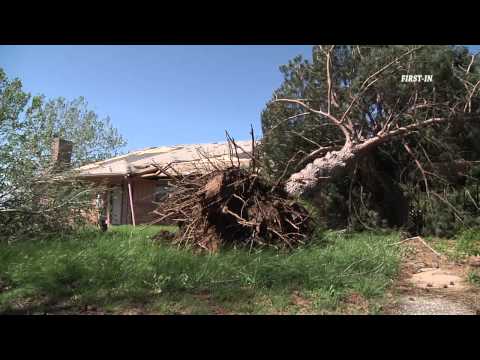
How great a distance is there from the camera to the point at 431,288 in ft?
15.4

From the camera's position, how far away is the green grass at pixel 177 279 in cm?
366

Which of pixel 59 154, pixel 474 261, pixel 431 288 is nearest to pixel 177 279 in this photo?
pixel 431 288

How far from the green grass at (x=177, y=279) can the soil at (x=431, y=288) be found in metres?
0.26

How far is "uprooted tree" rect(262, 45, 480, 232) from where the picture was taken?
8406 mm

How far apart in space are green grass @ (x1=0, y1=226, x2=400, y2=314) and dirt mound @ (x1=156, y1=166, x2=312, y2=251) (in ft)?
1.92

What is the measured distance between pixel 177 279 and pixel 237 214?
2154 millimetres

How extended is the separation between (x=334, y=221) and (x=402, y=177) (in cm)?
206

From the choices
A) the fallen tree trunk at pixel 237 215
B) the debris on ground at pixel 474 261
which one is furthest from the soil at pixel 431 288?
the fallen tree trunk at pixel 237 215

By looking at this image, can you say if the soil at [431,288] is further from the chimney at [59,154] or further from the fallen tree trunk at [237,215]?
the chimney at [59,154]

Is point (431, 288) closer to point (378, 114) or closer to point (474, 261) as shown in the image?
point (474, 261)

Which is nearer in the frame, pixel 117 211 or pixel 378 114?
pixel 378 114

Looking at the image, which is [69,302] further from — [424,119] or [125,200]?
[125,200]

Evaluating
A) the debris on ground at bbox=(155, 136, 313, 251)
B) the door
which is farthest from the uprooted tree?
the door

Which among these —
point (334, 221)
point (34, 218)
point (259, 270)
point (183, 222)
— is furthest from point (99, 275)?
point (334, 221)
